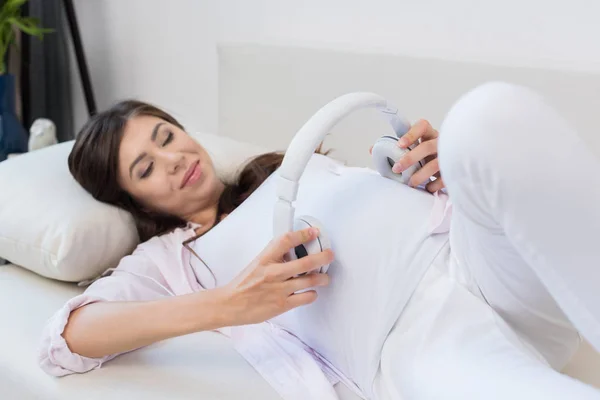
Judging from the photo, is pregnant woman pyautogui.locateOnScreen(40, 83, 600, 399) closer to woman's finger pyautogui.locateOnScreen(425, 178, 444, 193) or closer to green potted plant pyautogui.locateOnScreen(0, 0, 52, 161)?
woman's finger pyautogui.locateOnScreen(425, 178, 444, 193)

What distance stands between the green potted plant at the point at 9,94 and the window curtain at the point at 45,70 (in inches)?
7.4

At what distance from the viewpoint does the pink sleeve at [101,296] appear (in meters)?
1.02

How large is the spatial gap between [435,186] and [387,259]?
189 mm

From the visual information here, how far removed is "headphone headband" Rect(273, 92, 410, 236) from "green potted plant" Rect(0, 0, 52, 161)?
1.64 m

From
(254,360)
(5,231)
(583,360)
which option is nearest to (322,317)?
(254,360)

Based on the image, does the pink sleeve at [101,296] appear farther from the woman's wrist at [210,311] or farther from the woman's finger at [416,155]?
the woman's finger at [416,155]

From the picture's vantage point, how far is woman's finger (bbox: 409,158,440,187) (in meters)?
1.05

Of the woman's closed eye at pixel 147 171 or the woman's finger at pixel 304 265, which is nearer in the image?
the woman's finger at pixel 304 265

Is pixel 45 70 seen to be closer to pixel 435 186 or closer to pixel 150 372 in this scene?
pixel 150 372

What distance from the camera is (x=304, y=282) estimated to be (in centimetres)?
93

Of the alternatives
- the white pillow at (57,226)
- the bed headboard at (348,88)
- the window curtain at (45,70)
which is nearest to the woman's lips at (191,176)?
the white pillow at (57,226)

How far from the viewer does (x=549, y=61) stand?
1365mm

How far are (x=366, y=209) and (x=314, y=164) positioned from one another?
230 millimetres

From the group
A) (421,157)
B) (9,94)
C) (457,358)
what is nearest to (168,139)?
(421,157)
